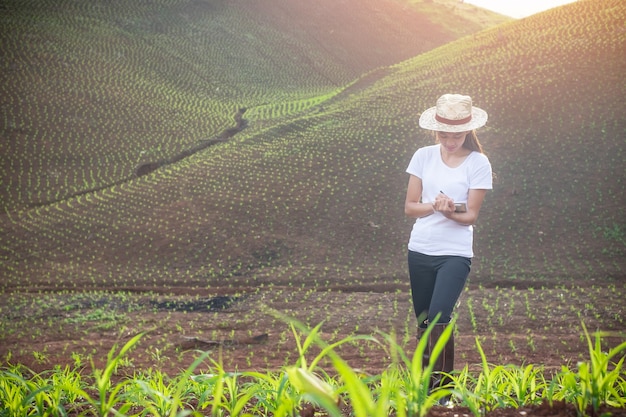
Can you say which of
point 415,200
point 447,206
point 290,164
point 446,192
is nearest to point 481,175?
point 446,192

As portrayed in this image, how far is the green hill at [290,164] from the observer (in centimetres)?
1394

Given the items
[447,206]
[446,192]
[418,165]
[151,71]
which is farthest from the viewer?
[151,71]

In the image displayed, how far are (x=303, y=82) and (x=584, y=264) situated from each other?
103 ft

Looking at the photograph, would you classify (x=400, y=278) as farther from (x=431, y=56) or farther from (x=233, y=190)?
(x=431, y=56)

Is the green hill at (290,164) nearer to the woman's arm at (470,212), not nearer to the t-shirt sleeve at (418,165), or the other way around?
the t-shirt sleeve at (418,165)

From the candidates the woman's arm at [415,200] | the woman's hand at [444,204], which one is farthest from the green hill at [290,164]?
the woman's hand at [444,204]

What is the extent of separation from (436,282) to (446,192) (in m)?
0.59

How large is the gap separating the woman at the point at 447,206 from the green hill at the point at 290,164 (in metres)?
A: 8.75

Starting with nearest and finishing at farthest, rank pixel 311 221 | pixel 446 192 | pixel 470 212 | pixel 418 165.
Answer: pixel 470 212 → pixel 446 192 → pixel 418 165 → pixel 311 221

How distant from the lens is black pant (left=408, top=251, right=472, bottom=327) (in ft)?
11.9

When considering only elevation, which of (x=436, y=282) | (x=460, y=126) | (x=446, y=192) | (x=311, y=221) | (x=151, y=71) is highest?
(x=151, y=71)

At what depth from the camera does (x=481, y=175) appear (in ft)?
12.5

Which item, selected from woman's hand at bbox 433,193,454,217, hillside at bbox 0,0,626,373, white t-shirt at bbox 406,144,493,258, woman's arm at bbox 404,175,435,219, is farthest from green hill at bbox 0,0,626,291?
woman's hand at bbox 433,193,454,217

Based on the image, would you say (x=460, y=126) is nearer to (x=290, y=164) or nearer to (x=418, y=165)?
(x=418, y=165)
